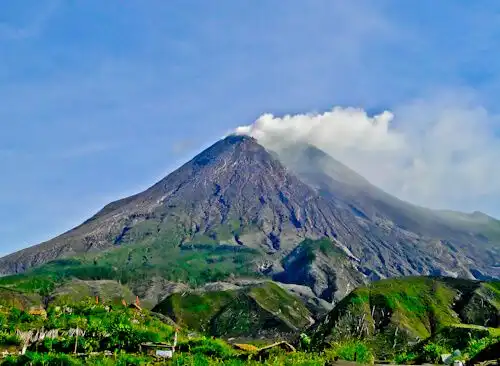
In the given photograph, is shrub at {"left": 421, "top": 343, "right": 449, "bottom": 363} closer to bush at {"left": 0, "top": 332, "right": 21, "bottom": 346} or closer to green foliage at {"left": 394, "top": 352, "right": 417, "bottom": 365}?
green foliage at {"left": 394, "top": 352, "right": 417, "bottom": 365}

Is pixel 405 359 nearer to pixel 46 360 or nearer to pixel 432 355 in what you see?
pixel 432 355

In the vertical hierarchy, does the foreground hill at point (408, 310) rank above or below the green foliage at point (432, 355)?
below

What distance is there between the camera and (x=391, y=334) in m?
118

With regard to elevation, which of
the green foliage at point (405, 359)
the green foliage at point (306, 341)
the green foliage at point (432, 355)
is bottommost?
the green foliage at point (405, 359)

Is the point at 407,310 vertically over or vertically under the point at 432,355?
under

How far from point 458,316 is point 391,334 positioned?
27.2 meters

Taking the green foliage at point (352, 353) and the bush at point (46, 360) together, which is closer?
Result: the green foliage at point (352, 353)

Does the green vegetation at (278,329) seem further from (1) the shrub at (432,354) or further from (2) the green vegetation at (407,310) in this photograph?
(2) the green vegetation at (407,310)

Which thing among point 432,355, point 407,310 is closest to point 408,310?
point 407,310

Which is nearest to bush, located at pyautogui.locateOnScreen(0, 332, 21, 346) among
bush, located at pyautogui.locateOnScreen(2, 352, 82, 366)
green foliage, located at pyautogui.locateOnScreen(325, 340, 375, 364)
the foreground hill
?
bush, located at pyautogui.locateOnScreen(2, 352, 82, 366)

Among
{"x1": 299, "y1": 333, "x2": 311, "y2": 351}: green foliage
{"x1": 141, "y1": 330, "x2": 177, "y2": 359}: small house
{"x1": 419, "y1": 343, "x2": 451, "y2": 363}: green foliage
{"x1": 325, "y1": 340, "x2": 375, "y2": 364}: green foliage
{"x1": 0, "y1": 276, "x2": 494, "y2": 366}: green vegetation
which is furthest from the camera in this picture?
{"x1": 141, "y1": 330, "x2": 177, "y2": 359}: small house

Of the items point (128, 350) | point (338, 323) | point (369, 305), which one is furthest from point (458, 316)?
point (128, 350)

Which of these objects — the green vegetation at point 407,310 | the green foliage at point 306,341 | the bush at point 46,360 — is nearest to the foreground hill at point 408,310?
the green vegetation at point 407,310

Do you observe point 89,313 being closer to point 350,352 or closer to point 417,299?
point 350,352
